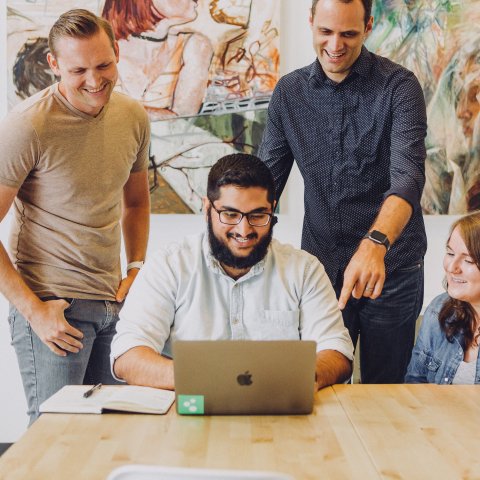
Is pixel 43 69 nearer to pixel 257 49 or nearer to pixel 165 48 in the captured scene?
pixel 165 48

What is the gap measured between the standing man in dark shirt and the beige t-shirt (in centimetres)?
67

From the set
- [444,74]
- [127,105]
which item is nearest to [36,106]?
[127,105]

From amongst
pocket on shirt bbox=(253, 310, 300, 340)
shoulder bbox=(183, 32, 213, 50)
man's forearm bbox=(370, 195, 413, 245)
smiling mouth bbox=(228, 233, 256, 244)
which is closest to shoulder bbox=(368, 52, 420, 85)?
man's forearm bbox=(370, 195, 413, 245)

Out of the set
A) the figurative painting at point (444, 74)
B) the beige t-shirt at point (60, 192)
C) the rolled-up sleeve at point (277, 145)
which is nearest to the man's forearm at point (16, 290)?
the beige t-shirt at point (60, 192)

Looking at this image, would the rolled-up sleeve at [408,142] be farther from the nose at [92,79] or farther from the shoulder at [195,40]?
the shoulder at [195,40]

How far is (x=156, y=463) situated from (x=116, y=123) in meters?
1.25

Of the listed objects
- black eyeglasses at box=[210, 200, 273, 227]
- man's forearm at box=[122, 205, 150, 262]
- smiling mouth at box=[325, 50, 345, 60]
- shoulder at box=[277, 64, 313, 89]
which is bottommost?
man's forearm at box=[122, 205, 150, 262]

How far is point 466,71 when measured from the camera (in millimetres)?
3121

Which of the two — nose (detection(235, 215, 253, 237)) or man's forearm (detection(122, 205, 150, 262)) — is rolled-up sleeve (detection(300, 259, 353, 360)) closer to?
nose (detection(235, 215, 253, 237))

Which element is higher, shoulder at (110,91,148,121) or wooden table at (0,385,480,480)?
shoulder at (110,91,148,121)

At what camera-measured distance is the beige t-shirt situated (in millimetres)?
2014

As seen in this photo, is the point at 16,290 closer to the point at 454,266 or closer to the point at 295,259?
the point at 295,259

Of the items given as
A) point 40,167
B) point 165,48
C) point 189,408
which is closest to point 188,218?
point 165,48

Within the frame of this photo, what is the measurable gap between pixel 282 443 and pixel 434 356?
959 millimetres
